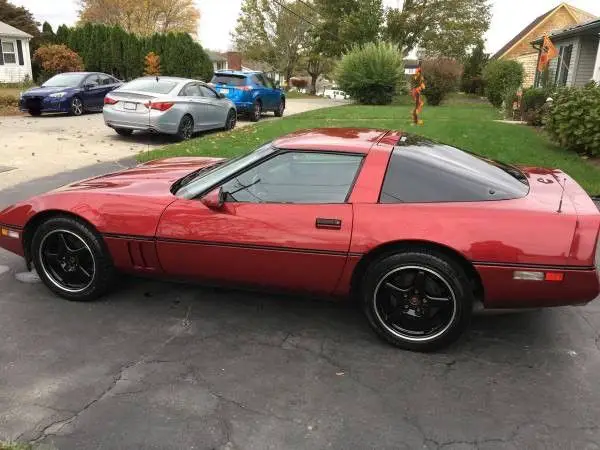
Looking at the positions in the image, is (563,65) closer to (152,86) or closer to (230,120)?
(230,120)

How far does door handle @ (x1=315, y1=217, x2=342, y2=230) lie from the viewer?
3324mm

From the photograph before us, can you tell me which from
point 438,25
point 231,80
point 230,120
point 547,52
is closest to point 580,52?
point 547,52

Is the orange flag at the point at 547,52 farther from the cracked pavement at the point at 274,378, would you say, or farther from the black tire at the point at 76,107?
the cracked pavement at the point at 274,378

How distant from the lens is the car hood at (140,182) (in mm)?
3889

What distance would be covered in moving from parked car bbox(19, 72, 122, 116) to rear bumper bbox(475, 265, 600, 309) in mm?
16097

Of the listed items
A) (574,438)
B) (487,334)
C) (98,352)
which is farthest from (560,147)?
(98,352)

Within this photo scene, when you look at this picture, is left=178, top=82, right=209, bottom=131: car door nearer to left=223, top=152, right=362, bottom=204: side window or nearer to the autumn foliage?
left=223, top=152, right=362, bottom=204: side window

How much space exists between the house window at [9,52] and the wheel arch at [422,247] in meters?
34.6

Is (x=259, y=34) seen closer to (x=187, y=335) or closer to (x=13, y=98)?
(x=13, y=98)

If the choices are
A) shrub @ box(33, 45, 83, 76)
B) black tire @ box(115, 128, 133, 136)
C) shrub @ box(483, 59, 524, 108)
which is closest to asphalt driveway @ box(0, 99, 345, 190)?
black tire @ box(115, 128, 133, 136)

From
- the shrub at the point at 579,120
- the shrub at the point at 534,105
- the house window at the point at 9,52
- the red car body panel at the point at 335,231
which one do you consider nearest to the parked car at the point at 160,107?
the shrub at the point at 579,120

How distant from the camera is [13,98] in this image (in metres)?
19.7

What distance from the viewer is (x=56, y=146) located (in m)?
11.1

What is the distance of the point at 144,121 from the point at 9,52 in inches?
1014
